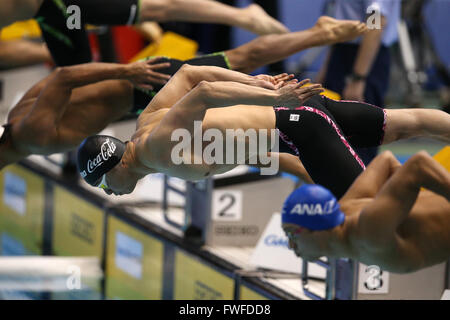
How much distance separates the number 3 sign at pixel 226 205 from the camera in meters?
5.65

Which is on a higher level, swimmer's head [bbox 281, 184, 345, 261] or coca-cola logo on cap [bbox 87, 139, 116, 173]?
coca-cola logo on cap [bbox 87, 139, 116, 173]

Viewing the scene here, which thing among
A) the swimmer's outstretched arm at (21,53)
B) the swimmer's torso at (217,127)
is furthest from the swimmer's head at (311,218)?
the swimmer's outstretched arm at (21,53)

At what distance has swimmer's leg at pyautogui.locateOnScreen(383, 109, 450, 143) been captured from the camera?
3.85 meters

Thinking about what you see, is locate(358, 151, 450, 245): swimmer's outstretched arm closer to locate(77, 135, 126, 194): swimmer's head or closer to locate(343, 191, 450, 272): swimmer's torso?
locate(343, 191, 450, 272): swimmer's torso

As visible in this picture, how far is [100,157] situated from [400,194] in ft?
4.21

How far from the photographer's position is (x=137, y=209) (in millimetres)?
6438

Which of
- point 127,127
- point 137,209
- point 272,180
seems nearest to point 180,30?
point 127,127

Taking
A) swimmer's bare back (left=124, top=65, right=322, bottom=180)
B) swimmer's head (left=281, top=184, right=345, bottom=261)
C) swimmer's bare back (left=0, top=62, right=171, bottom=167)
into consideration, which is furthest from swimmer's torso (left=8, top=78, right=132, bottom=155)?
swimmer's head (left=281, top=184, right=345, bottom=261)

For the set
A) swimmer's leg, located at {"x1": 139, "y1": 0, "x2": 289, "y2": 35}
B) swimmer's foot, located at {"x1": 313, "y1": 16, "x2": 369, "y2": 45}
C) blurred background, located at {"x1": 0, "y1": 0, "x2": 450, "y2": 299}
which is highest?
swimmer's leg, located at {"x1": 139, "y1": 0, "x2": 289, "y2": 35}

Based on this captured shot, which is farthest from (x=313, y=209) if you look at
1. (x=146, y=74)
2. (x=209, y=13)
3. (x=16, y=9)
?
(x=16, y=9)

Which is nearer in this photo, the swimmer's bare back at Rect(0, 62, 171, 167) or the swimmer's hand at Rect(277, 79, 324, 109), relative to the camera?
the swimmer's hand at Rect(277, 79, 324, 109)

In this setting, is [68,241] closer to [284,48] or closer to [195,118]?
[284,48]

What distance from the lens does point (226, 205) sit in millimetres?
5680

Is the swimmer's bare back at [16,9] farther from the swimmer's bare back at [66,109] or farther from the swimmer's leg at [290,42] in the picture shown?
the swimmer's leg at [290,42]
